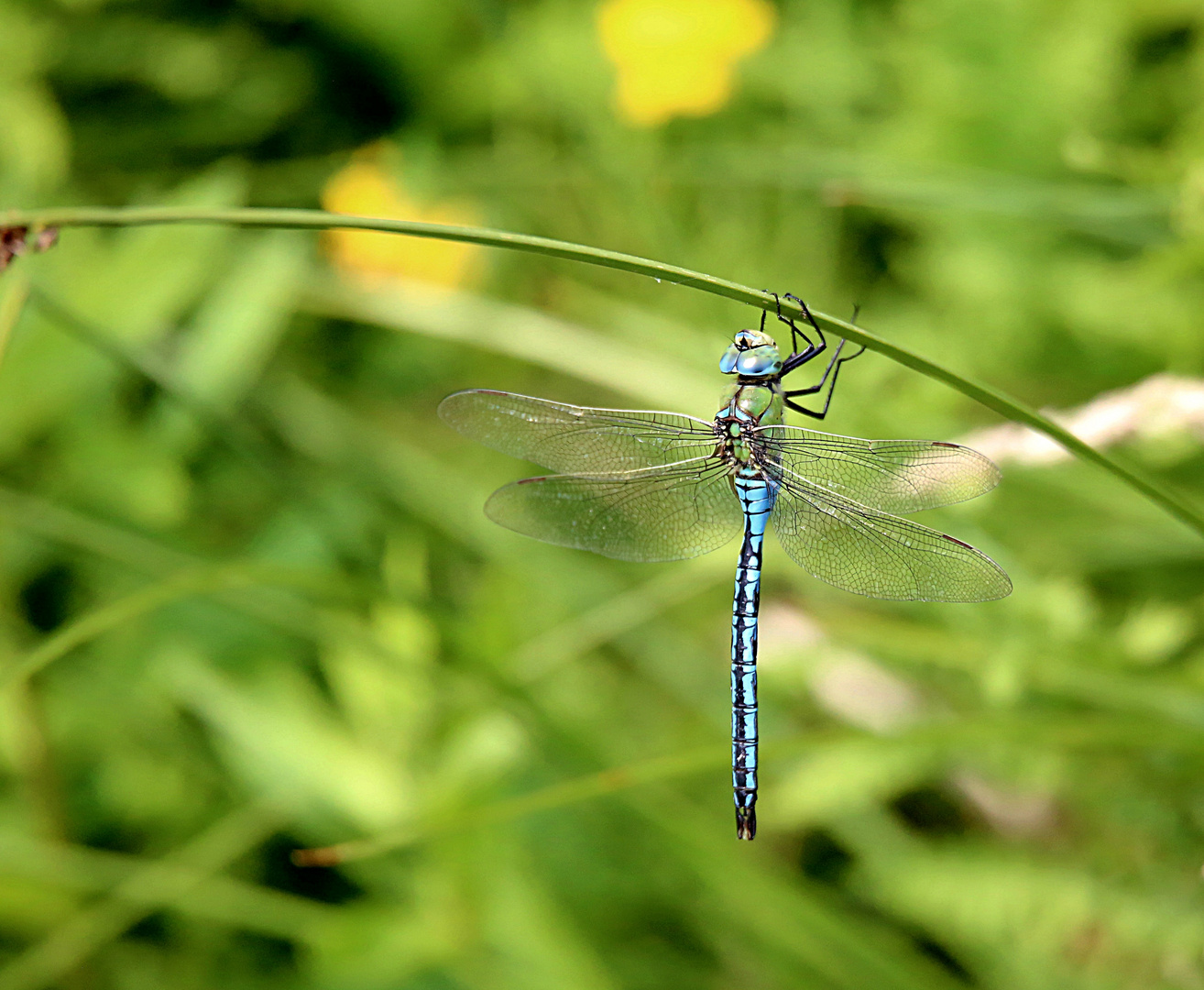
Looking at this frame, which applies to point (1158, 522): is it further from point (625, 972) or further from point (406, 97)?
point (406, 97)

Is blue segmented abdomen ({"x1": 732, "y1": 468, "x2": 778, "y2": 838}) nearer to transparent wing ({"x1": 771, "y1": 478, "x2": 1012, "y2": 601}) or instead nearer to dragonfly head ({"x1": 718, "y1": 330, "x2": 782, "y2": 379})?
transparent wing ({"x1": 771, "y1": 478, "x2": 1012, "y2": 601})

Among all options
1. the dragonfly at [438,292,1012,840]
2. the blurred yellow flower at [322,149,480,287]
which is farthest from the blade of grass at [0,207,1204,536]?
the blurred yellow flower at [322,149,480,287]

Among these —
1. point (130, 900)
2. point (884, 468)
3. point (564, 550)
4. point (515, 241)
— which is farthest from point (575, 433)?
point (130, 900)

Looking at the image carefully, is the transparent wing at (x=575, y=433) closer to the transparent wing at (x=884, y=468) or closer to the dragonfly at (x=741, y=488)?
Answer: the dragonfly at (x=741, y=488)

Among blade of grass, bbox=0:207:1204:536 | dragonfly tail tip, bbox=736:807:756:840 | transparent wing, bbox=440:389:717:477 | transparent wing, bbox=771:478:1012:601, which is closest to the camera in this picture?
blade of grass, bbox=0:207:1204:536

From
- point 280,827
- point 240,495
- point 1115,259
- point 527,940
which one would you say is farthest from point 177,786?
point 1115,259

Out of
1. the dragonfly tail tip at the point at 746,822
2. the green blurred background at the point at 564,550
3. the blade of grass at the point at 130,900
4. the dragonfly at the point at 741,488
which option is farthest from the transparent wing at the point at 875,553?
the blade of grass at the point at 130,900
